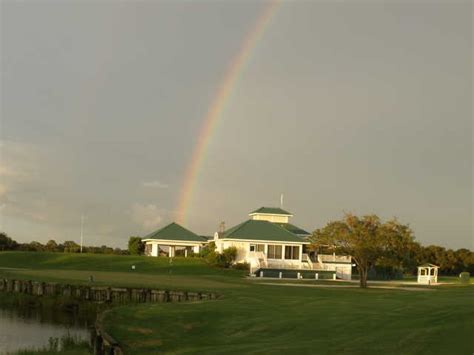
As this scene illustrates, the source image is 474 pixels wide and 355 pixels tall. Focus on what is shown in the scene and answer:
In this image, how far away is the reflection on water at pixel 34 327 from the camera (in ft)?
105

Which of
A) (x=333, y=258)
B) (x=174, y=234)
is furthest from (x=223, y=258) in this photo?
(x=174, y=234)

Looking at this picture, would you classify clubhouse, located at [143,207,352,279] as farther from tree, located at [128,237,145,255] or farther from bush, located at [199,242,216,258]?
tree, located at [128,237,145,255]

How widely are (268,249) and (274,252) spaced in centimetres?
89

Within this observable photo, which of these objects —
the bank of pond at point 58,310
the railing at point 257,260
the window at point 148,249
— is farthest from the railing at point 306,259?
the bank of pond at point 58,310

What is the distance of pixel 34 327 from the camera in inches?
1497

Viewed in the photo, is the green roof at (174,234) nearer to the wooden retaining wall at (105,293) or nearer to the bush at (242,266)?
the bush at (242,266)

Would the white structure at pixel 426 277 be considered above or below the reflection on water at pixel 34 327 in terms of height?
above

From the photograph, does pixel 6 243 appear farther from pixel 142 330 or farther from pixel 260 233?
pixel 142 330

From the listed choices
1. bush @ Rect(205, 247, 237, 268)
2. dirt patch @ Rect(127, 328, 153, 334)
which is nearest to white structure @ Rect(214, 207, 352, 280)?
bush @ Rect(205, 247, 237, 268)

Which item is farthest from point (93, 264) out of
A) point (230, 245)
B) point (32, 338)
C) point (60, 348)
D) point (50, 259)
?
point (60, 348)

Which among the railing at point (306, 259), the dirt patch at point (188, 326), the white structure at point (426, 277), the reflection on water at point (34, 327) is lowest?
the reflection on water at point (34, 327)

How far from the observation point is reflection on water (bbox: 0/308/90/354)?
3197 centimetres

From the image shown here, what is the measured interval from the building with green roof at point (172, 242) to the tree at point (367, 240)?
38.2 metres

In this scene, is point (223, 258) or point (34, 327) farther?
point (223, 258)
